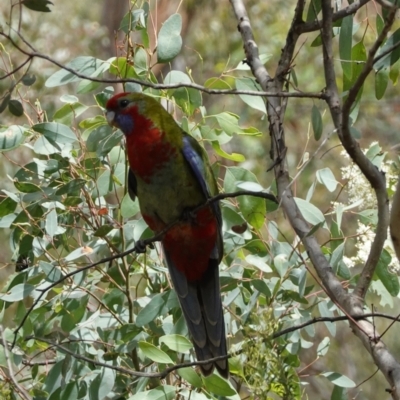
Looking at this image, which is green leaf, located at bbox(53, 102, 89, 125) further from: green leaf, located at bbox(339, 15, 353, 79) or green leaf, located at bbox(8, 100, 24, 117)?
green leaf, located at bbox(339, 15, 353, 79)

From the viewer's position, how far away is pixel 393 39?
219cm

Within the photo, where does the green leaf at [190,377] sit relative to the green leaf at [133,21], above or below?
below

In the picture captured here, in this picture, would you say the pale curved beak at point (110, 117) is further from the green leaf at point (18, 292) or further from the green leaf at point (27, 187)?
the green leaf at point (18, 292)

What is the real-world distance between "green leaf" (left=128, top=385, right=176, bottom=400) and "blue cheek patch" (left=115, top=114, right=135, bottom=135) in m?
0.98

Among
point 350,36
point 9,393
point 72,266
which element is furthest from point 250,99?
point 9,393

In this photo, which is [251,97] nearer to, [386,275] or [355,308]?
[386,275]

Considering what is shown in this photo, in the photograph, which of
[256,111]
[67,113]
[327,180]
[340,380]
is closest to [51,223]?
[67,113]

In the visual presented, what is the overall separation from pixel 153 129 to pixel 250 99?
19.9 inches

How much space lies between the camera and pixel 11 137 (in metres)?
2.55

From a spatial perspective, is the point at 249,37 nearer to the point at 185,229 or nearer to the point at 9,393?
→ the point at 185,229

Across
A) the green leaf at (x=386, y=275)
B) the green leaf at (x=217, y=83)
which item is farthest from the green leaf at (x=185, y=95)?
the green leaf at (x=386, y=275)

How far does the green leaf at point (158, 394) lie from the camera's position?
2236mm

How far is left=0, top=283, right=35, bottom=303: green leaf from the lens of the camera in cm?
247

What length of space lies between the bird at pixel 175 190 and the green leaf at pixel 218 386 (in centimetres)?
51
